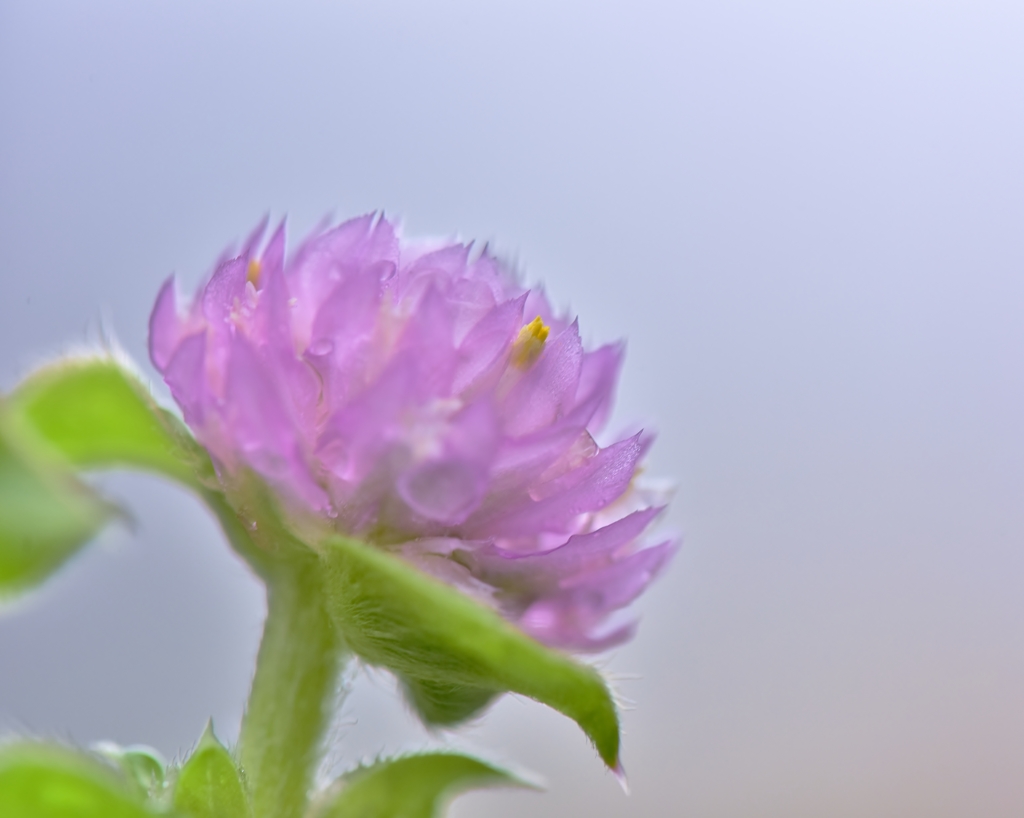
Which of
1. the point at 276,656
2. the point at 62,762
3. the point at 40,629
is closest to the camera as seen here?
the point at 62,762

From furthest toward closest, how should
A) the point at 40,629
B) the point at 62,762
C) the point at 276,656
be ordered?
the point at 40,629 → the point at 276,656 → the point at 62,762

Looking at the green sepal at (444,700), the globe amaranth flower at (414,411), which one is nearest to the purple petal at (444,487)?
the globe amaranth flower at (414,411)

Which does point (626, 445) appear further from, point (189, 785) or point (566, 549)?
point (189, 785)

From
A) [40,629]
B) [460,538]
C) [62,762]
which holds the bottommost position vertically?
[62,762]

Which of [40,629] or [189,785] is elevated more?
[40,629]

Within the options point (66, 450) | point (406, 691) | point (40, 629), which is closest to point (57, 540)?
point (66, 450)

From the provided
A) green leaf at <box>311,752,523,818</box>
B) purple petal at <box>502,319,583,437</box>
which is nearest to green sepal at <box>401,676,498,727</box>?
green leaf at <box>311,752,523,818</box>

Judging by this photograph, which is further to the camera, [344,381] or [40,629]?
[40,629]

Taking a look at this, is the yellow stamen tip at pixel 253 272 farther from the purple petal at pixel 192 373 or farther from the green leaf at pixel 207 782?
the green leaf at pixel 207 782
